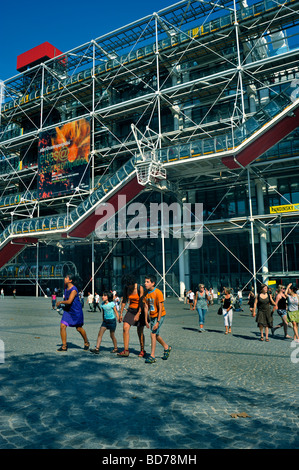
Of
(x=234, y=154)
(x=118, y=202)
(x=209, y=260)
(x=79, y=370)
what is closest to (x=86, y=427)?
(x=79, y=370)

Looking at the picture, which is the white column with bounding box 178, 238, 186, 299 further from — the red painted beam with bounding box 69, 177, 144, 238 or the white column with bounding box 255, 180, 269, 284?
the white column with bounding box 255, 180, 269, 284

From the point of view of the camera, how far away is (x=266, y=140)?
1933cm

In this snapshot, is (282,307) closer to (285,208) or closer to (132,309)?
(132,309)

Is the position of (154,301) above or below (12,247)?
below

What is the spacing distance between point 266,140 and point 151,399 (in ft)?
57.5

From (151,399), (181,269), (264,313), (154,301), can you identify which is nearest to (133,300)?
(154,301)

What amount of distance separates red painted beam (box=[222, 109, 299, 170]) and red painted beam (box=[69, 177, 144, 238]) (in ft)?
19.0

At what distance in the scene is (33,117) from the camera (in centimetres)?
3931

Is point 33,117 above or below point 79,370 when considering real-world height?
above

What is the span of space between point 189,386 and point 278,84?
23.2 m

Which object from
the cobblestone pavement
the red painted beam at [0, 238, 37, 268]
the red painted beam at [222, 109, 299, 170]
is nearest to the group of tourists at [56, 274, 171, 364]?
the cobblestone pavement

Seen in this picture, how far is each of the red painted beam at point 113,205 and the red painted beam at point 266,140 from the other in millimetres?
5795

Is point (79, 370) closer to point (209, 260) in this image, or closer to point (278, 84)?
point (209, 260)

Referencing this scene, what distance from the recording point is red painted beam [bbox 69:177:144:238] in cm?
2244
